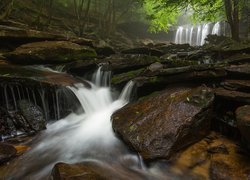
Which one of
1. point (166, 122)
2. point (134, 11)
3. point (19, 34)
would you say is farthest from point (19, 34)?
point (134, 11)

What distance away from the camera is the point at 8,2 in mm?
11891

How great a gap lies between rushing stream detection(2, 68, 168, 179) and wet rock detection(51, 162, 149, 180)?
32 millimetres

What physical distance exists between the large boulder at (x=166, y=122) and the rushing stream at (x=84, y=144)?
30 cm

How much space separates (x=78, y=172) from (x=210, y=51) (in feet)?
27.4

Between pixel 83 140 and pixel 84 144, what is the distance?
0.22 meters

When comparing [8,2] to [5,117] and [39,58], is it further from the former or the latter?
[5,117]

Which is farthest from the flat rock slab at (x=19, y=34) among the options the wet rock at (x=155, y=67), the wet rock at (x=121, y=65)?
the wet rock at (x=155, y=67)

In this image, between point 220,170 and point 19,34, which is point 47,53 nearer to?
point 19,34

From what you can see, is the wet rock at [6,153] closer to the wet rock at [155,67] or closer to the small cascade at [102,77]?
the wet rock at [155,67]

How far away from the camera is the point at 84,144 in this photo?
5141 millimetres

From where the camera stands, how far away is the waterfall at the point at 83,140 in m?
4.30

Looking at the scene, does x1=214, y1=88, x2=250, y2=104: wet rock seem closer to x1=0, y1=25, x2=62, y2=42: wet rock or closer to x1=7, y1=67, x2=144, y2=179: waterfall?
x1=7, y1=67, x2=144, y2=179: waterfall

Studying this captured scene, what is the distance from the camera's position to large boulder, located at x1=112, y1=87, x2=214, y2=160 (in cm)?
429

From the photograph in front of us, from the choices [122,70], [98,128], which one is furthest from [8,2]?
[98,128]
